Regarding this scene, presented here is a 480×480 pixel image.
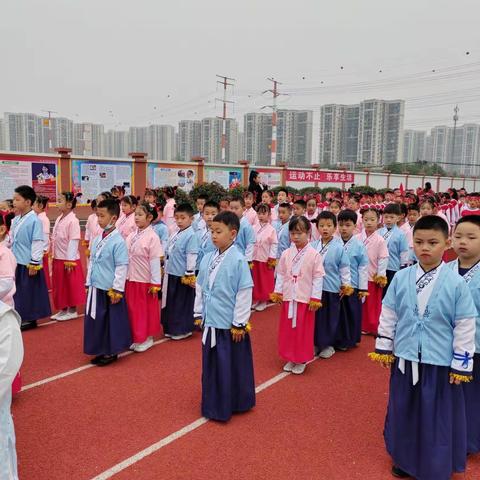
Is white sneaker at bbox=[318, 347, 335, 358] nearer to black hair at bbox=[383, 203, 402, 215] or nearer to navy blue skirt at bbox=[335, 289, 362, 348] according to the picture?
navy blue skirt at bbox=[335, 289, 362, 348]

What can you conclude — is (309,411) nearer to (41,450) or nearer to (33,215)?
(41,450)

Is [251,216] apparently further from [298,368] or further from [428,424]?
[428,424]

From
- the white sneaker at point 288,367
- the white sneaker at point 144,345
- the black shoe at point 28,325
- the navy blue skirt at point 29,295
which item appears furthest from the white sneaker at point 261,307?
the black shoe at point 28,325

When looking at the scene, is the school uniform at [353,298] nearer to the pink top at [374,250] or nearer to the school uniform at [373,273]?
the school uniform at [373,273]

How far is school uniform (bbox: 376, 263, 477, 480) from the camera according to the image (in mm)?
2818

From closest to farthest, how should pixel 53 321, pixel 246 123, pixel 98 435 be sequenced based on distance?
pixel 98 435 → pixel 53 321 → pixel 246 123

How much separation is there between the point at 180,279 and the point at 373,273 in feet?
7.89

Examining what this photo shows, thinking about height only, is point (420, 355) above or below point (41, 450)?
above

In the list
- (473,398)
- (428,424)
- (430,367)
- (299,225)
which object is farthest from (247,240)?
(428,424)

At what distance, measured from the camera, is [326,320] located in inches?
202

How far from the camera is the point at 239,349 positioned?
12.4 ft

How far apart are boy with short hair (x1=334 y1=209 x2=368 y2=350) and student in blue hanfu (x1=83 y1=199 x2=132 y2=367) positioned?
242 cm

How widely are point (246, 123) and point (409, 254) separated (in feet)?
166

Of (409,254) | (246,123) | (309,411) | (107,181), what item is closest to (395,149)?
(246,123)
